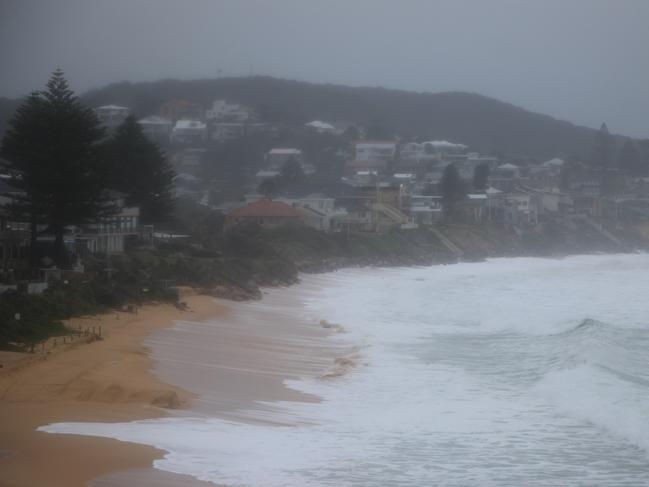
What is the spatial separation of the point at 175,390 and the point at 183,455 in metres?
3.12

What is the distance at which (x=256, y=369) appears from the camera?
15195mm

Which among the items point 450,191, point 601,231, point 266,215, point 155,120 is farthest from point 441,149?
point 266,215

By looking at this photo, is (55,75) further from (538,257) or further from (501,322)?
(538,257)

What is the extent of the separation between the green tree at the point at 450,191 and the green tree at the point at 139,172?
34014 mm

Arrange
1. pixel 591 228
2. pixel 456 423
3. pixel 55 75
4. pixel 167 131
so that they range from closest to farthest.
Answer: pixel 456 423 → pixel 55 75 → pixel 591 228 → pixel 167 131

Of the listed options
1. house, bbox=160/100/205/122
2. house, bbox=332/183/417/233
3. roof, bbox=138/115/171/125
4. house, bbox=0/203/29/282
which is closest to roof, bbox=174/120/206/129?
roof, bbox=138/115/171/125

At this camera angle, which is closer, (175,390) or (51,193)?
(175,390)

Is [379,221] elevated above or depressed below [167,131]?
below

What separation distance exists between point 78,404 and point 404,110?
14793 cm

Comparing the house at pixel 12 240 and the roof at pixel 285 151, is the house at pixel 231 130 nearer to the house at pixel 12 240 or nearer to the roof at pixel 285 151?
the roof at pixel 285 151

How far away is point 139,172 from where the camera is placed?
35906 millimetres

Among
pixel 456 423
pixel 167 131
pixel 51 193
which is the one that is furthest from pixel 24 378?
pixel 167 131

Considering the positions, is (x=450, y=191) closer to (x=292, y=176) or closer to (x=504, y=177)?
(x=292, y=176)

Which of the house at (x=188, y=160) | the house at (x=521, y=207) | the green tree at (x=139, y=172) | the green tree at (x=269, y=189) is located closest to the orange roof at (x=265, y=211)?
the green tree at (x=269, y=189)
